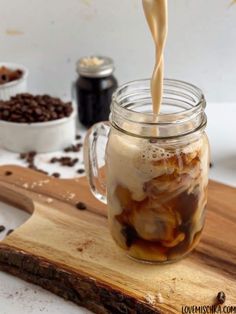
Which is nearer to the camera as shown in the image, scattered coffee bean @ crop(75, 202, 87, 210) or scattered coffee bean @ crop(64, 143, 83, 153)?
scattered coffee bean @ crop(75, 202, 87, 210)

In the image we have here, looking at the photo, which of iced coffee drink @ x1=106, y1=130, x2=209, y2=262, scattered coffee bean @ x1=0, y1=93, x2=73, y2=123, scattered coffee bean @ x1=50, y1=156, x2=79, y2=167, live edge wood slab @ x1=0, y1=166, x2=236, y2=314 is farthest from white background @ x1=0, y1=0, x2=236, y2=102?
iced coffee drink @ x1=106, y1=130, x2=209, y2=262

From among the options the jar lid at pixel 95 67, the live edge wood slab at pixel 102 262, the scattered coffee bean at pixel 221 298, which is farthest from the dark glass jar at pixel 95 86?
the scattered coffee bean at pixel 221 298

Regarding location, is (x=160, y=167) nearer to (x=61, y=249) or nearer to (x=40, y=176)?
(x=61, y=249)

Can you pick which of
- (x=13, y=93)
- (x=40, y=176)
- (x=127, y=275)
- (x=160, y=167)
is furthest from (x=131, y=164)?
(x=13, y=93)

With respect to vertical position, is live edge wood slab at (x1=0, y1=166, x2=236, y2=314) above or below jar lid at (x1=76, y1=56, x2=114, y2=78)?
below

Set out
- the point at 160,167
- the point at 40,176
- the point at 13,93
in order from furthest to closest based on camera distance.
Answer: the point at 13,93 → the point at 40,176 → the point at 160,167

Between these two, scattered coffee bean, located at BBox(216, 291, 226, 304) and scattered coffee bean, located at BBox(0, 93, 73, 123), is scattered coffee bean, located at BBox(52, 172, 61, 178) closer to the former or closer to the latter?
scattered coffee bean, located at BBox(0, 93, 73, 123)
